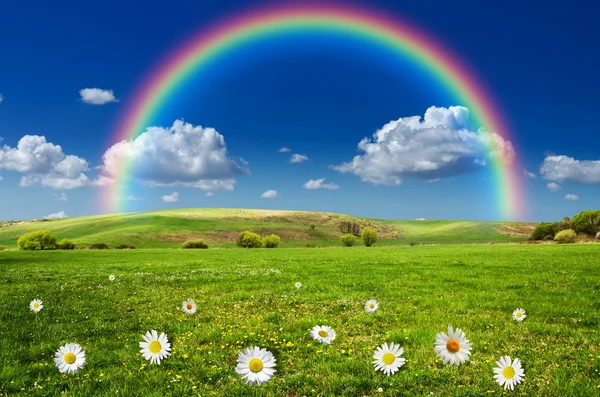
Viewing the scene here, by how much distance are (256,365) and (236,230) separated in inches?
5544

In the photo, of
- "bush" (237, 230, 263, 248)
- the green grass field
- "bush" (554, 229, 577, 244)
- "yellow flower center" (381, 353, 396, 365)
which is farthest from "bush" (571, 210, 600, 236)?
"yellow flower center" (381, 353, 396, 365)

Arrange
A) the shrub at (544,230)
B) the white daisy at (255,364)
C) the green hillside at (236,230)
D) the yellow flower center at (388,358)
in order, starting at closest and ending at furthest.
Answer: the white daisy at (255,364), the yellow flower center at (388,358), the shrub at (544,230), the green hillside at (236,230)

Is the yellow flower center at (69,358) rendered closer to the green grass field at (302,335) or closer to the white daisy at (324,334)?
the green grass field at (302,335)

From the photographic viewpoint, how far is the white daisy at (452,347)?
16.8ft

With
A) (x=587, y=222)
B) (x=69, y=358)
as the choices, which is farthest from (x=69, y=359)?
(x=587, y=222)

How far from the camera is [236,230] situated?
143 metres

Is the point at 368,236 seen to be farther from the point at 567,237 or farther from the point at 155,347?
the point at 155,347

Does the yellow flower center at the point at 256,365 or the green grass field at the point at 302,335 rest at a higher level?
the yellow flower center at the point at 256,365

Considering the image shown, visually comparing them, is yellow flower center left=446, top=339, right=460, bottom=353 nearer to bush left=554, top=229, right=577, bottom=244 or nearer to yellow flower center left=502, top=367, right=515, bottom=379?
yellow flower center left=502, top=367, right=515, bottom=379

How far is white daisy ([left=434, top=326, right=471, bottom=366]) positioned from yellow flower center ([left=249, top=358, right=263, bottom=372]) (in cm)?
241

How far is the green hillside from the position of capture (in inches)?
4724

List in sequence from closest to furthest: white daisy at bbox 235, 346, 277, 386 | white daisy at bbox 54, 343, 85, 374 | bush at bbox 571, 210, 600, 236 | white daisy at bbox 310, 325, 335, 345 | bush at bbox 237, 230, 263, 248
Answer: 1. white daisy at bbox 235, 346, 277, 386
2. white daisy at bbox 54, 343, 85, 374
3. white daisy at bbox 310, 325, 335, 345
4. bush at bbox 571, 210, 600, 236
5. bush at bbox 237, 230, 263, 248

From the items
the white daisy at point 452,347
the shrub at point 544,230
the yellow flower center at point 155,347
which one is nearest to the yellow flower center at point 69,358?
the yellow flower center at point 155,347

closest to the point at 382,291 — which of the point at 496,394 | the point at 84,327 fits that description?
the point at 496,394
